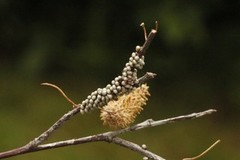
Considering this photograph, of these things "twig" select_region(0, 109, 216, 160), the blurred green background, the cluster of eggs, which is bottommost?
"twig" select_region(0, 109, 216, 160)

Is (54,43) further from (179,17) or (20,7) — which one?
(179,17)

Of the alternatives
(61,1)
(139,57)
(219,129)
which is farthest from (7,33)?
(139,57)

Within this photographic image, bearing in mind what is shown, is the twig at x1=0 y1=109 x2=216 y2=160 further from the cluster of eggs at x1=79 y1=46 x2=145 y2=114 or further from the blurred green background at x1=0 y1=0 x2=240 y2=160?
the blurred green background at x1=0 y1=0 x2=240 y2=160

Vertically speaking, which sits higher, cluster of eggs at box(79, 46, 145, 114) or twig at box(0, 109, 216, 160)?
cluster of eggs at box(79, 46, 145, 114)

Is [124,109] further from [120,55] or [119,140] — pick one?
[120,55]

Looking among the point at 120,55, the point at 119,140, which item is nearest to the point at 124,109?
the point at 119,140

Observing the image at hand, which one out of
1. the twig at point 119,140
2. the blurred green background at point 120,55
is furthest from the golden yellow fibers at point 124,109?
the blurred green background at point 120,55

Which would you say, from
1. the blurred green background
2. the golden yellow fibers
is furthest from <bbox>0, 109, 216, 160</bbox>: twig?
the blurred green background

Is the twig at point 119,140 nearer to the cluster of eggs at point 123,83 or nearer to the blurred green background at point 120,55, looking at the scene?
the cluster of eggs at point 123,83
